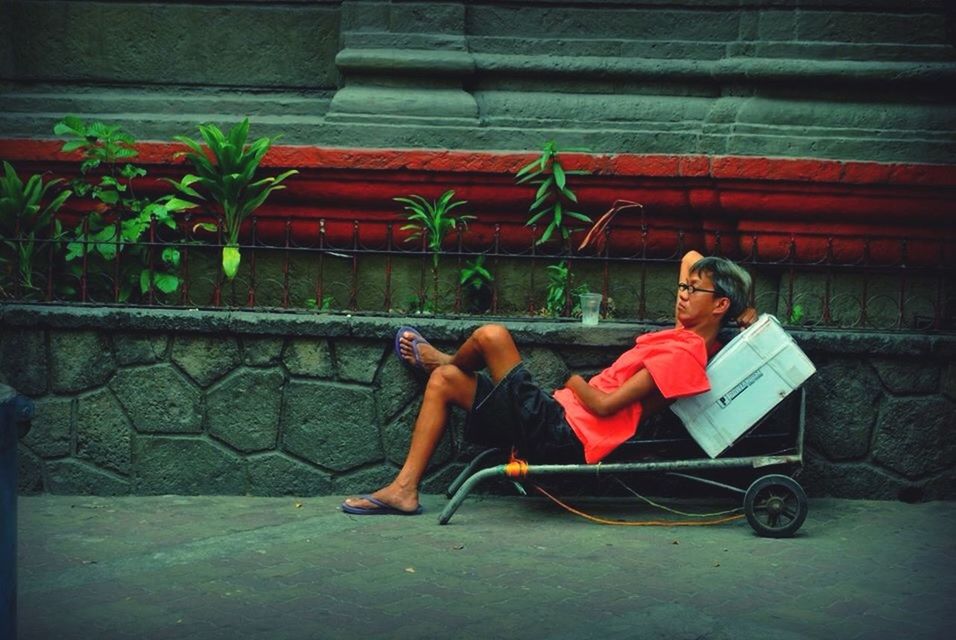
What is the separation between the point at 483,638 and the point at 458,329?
2.14 metres

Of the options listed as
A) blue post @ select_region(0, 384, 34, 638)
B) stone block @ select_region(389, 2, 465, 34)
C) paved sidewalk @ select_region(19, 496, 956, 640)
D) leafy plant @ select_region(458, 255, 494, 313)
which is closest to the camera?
blue post @ select_region(0, 384, 34, 638)

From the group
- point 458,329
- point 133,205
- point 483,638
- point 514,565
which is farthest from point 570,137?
point 483,638

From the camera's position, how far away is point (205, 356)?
555cm

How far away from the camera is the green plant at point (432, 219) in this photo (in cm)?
603

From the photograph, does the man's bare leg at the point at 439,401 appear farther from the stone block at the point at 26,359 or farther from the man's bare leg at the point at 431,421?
the stone block at the point at 26,359

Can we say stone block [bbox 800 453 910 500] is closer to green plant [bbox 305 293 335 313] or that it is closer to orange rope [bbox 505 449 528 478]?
orange rope [bbox 505 449 528 478]

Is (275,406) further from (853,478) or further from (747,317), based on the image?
(853,478)

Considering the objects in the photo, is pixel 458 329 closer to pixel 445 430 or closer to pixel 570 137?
pixel 445 430

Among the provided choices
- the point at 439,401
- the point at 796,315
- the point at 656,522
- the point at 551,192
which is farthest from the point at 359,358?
the point at 796,315

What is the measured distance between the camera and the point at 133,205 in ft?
19.9

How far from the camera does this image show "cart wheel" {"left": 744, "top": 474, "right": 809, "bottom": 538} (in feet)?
15.9

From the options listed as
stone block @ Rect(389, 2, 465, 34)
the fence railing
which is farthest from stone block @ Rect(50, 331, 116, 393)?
stone block @ Rect(389, 2, 465, 34)

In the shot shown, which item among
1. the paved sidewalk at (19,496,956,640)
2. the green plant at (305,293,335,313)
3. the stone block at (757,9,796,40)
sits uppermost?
the stone block at (757,9,796,40)

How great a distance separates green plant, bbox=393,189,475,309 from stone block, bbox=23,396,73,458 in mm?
1940
